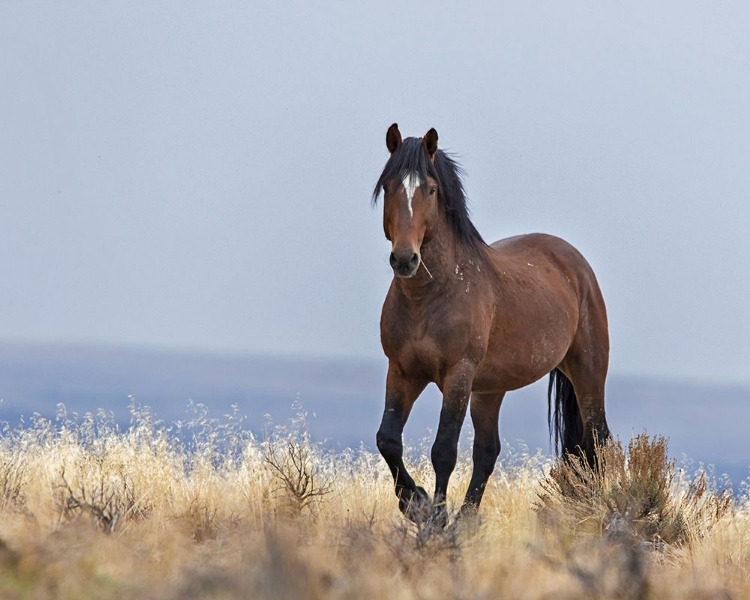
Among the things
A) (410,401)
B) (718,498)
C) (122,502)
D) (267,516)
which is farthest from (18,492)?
(718,498)

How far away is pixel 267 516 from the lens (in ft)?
23.6

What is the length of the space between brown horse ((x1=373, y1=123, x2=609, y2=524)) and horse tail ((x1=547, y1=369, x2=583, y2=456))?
0.90 meters

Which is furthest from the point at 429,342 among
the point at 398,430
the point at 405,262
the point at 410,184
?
the point at 410,184

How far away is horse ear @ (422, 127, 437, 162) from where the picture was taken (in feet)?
24.0

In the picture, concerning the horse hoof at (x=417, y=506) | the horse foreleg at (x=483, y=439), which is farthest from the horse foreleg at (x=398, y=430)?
the horse foreleg at (x=483, y=439)

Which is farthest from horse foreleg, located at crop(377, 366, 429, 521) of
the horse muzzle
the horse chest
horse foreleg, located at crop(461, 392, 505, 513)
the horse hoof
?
horse foreleg, located at crop(461, 392, 505, 513)

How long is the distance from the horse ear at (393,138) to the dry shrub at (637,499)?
2.81 meters

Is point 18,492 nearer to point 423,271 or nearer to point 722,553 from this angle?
point 423,271

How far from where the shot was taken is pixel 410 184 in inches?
277

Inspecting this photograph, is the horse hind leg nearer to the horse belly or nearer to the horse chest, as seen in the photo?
the horse belly

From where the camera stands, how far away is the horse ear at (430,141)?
7.30m

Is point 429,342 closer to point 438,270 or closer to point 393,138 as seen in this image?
point 438,270

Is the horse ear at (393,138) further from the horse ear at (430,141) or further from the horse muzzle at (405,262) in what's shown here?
the horse muzzle at (405,262)

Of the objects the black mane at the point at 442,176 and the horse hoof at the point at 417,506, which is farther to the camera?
the black mane at the point at 442,176
